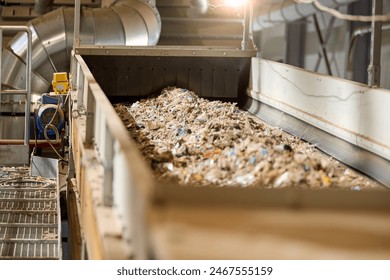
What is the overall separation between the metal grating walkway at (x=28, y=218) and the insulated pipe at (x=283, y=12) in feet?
18.1

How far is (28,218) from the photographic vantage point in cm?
579

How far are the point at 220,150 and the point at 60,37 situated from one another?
6769 mm

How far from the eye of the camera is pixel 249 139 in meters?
4.02

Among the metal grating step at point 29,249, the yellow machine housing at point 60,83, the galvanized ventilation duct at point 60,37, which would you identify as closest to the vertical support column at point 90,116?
the metal grating step at point 29,249

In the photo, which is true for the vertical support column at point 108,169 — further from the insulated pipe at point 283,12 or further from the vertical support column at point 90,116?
the insulated pipe at point 283,12

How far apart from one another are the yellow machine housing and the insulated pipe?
421 centimetres

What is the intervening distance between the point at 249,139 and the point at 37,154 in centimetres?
412

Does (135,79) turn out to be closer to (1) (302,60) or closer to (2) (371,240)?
(2) (371,240)

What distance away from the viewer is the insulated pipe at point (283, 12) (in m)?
11.9

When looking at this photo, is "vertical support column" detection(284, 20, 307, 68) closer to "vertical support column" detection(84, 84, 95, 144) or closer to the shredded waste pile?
the shredded waste pile

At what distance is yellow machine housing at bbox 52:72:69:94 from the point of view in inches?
318

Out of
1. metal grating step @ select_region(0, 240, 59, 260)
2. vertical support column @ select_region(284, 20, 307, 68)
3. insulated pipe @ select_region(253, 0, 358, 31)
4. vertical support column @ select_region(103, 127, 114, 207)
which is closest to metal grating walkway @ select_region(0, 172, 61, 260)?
metal grating step @ select_region(0, 240, 59, 260)

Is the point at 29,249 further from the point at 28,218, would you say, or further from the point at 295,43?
the point at 295,43
